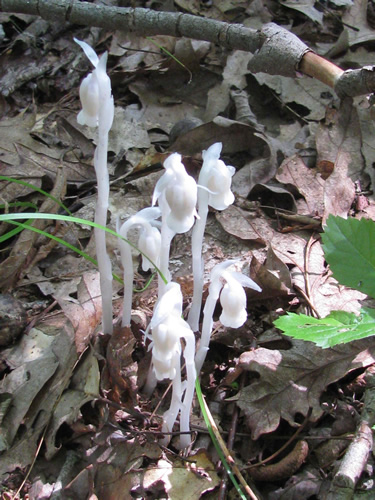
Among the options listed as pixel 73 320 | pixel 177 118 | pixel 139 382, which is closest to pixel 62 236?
pixel 73 320

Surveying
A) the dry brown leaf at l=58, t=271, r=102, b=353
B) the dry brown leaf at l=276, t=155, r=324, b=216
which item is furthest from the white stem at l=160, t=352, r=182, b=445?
the dry brown leaf at l=276, t=155, r=324, b=216

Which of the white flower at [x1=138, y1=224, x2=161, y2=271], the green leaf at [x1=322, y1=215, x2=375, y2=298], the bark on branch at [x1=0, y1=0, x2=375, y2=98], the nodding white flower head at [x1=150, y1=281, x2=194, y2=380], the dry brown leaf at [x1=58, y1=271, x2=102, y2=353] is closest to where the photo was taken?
the nodding white flower head at [x1=150, y1=281, x2=194, y2=380]

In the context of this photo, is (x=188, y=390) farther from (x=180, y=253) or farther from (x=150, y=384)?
(x=180, y=253)

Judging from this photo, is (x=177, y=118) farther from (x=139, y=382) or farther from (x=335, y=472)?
(x=335, y=472)

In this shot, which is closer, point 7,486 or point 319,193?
point 7,486

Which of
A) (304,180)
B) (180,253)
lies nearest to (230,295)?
(180,253)

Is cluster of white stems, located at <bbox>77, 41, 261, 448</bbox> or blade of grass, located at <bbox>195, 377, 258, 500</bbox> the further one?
blade of grass, located at <bbox>195, 377, 258, 500</bbox>

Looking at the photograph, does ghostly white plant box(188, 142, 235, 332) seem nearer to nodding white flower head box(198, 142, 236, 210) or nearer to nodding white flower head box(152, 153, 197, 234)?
nodding white flower head box(198, 142, 236, 210)

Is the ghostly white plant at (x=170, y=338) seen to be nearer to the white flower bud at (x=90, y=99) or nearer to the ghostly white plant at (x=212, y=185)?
the ghostly white plant at (x=212, y=185)
